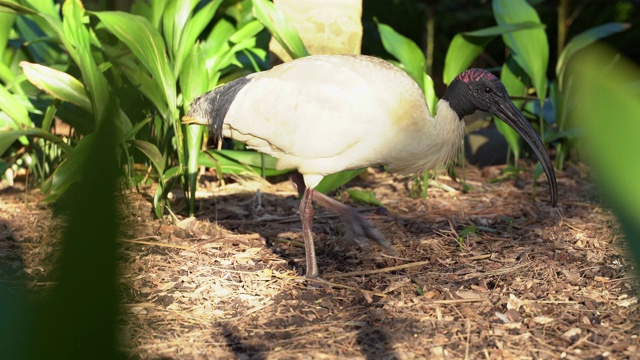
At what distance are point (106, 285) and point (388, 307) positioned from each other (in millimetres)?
2942

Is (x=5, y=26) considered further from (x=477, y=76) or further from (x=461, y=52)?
(x=477, y=76)

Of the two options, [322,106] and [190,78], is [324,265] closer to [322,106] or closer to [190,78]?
[322,106]

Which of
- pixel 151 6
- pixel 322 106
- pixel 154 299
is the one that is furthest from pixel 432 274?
pixel 151 6

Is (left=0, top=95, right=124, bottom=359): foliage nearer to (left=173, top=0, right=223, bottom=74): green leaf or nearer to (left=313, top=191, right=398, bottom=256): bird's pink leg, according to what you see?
(left=313, top=191, right=398, bottom=256): bird's pink leg

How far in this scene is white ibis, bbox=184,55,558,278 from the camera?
11.6 ft

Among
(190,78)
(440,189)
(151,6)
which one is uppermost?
(151,6)

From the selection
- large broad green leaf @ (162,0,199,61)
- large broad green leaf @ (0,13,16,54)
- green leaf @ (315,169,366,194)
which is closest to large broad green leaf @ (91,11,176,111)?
large broad green leaf @ (162,0,199,61)

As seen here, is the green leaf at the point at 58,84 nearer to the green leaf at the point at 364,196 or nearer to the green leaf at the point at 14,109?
the green leaf at the point at 14,109

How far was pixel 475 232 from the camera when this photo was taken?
414 centimetres

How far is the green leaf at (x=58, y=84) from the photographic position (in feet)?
13.7

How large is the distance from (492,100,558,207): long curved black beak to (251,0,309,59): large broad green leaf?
4.23 ft

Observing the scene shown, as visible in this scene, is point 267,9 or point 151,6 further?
point 151,6

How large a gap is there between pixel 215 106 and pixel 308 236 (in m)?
0.79

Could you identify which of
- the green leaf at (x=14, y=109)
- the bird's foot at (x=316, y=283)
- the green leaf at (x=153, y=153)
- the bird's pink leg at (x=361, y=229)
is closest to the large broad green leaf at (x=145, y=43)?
the green leaf at (x=153, y=153)
